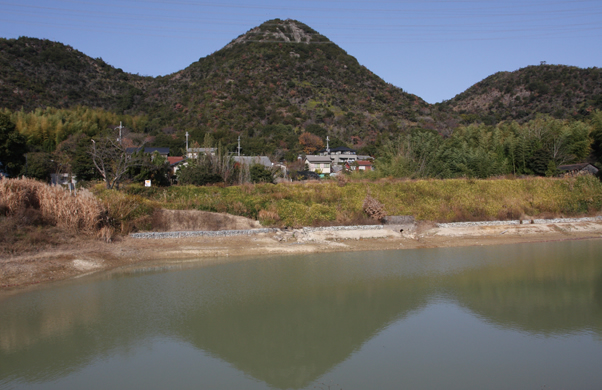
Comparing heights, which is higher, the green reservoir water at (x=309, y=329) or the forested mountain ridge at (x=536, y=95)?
the forested mountain ridge at (x=536, y=95)

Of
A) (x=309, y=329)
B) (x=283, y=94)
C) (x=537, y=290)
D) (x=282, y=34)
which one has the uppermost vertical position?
(x=282, y=34)

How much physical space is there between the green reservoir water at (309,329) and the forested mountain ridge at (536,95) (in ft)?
203

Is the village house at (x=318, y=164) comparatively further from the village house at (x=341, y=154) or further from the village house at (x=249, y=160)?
the village house at (x=249, y=160)

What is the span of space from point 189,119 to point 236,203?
54.3 meters

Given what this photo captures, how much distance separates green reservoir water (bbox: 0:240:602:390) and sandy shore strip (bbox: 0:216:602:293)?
1135 millimetres

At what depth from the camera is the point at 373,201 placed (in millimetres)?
20328

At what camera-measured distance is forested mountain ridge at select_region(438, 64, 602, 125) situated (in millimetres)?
70312

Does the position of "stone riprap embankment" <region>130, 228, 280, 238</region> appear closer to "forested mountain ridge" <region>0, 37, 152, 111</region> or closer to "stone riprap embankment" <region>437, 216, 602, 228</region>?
"stone riprap embankment" <region>437, 216, 602, 228</region>

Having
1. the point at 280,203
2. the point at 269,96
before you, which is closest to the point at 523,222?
the point at 280,203

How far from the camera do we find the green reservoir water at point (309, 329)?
7531 millimetres

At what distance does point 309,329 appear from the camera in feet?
30.8

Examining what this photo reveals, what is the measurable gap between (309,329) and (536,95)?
272ft

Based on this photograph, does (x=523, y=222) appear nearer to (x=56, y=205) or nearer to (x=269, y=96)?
(x=56, y=205)

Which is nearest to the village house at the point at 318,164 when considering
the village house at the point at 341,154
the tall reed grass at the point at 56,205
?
the village house at the point at 341,154
